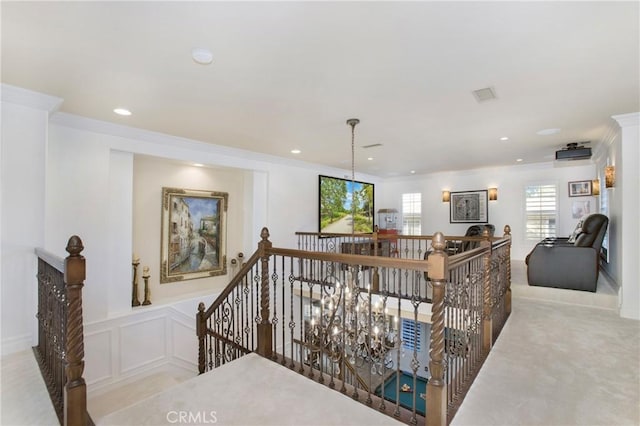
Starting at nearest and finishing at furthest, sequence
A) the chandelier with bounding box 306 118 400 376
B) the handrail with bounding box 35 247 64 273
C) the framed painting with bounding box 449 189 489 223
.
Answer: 1. the handrail with bounding box 35 247 64 273
2. the chandelier with bounding box 306 118 400 376
3. the framed painting with bounding box 449 189 489 223

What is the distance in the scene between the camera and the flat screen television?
7.68 meters

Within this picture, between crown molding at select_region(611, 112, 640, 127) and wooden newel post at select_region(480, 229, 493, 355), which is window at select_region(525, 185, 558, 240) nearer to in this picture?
crown molding at select_region(611, 112, 640, 127)

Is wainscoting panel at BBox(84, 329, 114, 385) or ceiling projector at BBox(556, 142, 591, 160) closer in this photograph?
wainscoting panel at BBox(84, 329, 114, 385)

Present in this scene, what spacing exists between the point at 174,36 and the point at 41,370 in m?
2.93

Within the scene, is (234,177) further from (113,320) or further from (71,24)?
(71,24)

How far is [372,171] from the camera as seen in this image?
8.45m

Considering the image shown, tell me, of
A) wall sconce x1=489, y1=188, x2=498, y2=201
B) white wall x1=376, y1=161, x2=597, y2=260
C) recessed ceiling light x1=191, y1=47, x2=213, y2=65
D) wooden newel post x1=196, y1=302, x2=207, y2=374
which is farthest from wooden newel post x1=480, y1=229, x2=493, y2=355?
wall sconce x1=489, y1=188, x2=498, y2=201

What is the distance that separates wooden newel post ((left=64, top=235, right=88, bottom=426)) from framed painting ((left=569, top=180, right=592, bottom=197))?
911 cm

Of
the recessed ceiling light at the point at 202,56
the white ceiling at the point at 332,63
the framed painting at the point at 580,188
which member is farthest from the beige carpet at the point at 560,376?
the framed painting at the point at 580,188

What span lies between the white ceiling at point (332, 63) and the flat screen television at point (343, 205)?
10.9ft

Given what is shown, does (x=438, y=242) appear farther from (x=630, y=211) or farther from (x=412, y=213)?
(x=412, y=213)

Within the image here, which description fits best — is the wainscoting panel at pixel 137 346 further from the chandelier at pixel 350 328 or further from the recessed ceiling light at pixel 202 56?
the recessed ceiling light at pixel 202 56

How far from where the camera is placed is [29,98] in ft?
10.3

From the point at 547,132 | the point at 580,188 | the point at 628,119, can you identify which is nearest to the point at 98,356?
the point at 547,132
